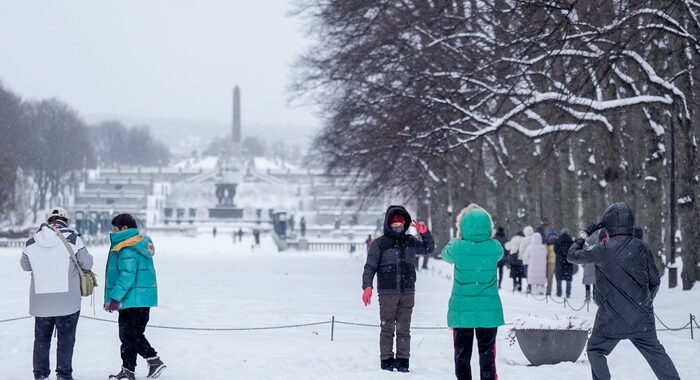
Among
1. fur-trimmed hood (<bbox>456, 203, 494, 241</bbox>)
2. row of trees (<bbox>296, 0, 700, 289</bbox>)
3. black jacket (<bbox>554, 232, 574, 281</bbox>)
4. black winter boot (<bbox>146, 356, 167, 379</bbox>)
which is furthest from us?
black jacket (<bbox>554, 232, 574, 281</bbox>)

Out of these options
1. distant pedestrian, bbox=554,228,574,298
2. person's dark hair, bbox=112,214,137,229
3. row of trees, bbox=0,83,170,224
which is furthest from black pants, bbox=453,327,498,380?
row of trees, bbox=0,83,170,224

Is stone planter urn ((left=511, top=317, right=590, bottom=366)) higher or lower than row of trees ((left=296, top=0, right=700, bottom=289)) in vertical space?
lower

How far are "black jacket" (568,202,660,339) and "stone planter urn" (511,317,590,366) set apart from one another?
105 inches

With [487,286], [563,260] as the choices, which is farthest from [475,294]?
[563,260]

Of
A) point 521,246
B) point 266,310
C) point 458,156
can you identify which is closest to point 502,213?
point 458,156

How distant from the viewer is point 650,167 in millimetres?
23188

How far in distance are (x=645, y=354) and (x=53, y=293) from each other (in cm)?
485

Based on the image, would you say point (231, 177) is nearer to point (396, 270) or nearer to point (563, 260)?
point (563, 260)

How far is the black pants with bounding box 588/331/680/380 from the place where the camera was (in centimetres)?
817

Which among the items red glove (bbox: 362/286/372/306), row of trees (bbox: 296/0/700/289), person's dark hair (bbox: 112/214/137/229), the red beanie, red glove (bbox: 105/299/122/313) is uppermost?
row of trees (bbox: 296/0/700/289)

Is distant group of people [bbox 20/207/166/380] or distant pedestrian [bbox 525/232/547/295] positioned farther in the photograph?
distant pedestrian [bbox 525/232/547/295]

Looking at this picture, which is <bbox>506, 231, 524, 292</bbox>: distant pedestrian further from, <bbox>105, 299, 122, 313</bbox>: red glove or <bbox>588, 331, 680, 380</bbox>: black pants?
<bbox>588, 331, 680, 380</bbox>: black pants

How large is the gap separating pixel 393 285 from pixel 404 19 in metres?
17.7

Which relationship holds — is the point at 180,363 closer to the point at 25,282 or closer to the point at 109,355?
the point at 109,355
